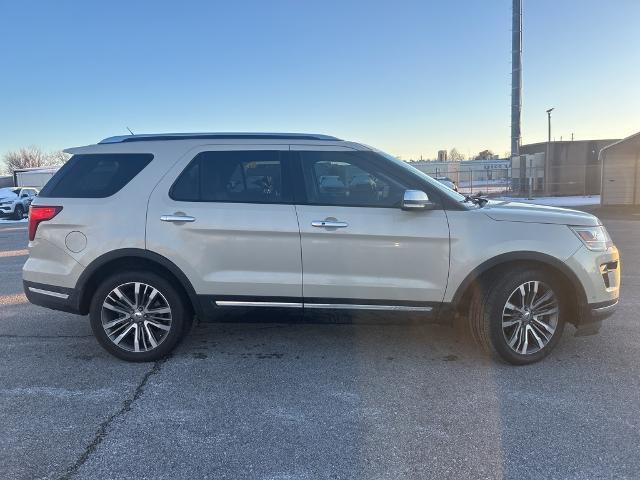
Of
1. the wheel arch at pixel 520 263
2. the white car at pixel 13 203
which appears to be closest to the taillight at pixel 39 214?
the wheel arch at pixel 520 263

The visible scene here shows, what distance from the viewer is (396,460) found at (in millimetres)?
2889

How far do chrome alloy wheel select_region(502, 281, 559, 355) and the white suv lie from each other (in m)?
0.01

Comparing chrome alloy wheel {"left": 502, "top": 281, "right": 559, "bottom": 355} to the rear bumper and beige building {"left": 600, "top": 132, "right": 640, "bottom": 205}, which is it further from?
beige building {"left": 600, "top": 132, "right": 640, "bottom": 205}

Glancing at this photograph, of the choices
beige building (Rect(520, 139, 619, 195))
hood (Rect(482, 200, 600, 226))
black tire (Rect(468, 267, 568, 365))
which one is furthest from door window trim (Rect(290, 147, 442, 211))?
beige building (Rect(520, 139, 619, 195))

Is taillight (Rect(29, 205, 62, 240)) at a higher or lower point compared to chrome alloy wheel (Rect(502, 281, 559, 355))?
higher

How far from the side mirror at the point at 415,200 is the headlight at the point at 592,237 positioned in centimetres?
127

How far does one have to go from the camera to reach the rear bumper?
171 inches

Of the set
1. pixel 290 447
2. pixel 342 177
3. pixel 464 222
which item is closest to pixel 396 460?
pixel 290 447

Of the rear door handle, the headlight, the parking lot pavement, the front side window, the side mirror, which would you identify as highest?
the front side window

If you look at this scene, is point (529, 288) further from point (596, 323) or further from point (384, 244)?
point (384, 244)

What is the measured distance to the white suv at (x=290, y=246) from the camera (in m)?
4.07

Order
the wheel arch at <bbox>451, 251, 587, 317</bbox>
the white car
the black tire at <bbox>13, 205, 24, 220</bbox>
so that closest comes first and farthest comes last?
the wheel arch at <bbox>451, 251, 587, 317</bbox>
the white car
the black tire at <bbox>13, 205, 24, 220</bbox>

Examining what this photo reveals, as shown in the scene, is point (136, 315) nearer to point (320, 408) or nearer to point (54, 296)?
point (54, 296)

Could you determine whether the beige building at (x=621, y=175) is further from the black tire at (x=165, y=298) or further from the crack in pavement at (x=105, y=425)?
the crack in pavement at (x=105, y=425)
